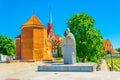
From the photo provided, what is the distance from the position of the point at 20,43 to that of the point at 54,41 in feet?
112

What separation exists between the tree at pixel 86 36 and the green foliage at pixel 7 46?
157 feet

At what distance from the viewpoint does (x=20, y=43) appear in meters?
71.6

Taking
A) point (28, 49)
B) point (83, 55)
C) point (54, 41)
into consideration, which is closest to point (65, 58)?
point (83, 55)

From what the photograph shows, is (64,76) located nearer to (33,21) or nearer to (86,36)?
(86,36)

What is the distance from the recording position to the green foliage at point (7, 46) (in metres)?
81.4

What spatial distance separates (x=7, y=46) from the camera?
81.4 meters

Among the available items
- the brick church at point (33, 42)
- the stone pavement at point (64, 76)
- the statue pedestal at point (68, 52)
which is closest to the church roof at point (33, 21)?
the brick church at point (33, 42)

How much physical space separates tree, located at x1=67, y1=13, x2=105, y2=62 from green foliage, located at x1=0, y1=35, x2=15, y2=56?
4783 cm

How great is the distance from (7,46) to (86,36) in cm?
5026

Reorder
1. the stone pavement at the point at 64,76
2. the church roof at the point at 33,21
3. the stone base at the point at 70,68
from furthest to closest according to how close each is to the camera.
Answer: the church roof at the point at 33,21 → the stone base at the point at 70,68 → the stone pavement at the point at 64,76

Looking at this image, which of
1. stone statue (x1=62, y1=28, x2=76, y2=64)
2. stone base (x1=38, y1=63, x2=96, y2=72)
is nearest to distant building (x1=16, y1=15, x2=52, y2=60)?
stone statue (x1=62, y1=28, x2=76, y2=64)

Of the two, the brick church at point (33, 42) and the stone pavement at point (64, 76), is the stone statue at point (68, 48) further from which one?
the brick church at point (33, 42)

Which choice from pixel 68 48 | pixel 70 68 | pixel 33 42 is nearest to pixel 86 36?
pixel 68 48

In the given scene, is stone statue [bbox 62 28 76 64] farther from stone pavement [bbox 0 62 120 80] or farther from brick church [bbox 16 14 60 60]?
brick church [bbox 16 14 60 60]
